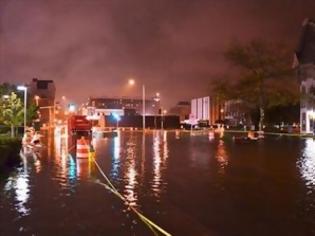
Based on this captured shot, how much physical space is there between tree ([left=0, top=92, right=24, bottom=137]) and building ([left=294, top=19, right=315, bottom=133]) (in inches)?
1520

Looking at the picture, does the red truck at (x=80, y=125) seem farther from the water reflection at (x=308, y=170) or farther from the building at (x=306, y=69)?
the water reflection at (x=308, y=170)

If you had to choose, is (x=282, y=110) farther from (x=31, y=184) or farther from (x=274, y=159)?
(x=31, y=184)

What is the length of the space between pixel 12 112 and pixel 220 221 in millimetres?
43443

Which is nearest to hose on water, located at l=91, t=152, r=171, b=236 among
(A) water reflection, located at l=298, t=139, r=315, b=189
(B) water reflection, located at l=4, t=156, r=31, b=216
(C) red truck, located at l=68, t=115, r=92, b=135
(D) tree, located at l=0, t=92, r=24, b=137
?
(B) water reflection, located at l=4, t=156, r=31, b=216

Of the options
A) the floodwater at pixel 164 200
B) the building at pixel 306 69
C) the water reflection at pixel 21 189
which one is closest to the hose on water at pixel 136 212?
the floodwater at pixel 164 200

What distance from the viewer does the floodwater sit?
34.9ft

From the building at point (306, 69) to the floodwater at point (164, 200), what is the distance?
54.3 m

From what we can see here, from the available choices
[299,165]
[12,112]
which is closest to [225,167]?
[299,165]

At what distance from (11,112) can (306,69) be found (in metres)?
45.4

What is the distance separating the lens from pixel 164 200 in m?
14.0

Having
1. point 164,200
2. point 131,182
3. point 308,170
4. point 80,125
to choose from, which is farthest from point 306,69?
point 164,200

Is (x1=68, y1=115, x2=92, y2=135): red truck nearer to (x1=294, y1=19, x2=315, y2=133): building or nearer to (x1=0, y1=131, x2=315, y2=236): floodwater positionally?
(x1=294, y1=19, x2=315, y2=133): building

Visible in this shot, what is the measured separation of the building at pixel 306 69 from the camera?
75.6 meters

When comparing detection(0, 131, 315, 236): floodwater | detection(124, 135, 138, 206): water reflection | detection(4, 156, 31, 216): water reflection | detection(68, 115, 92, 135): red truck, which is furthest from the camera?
detection(68, 115, 92, 135): red truck
